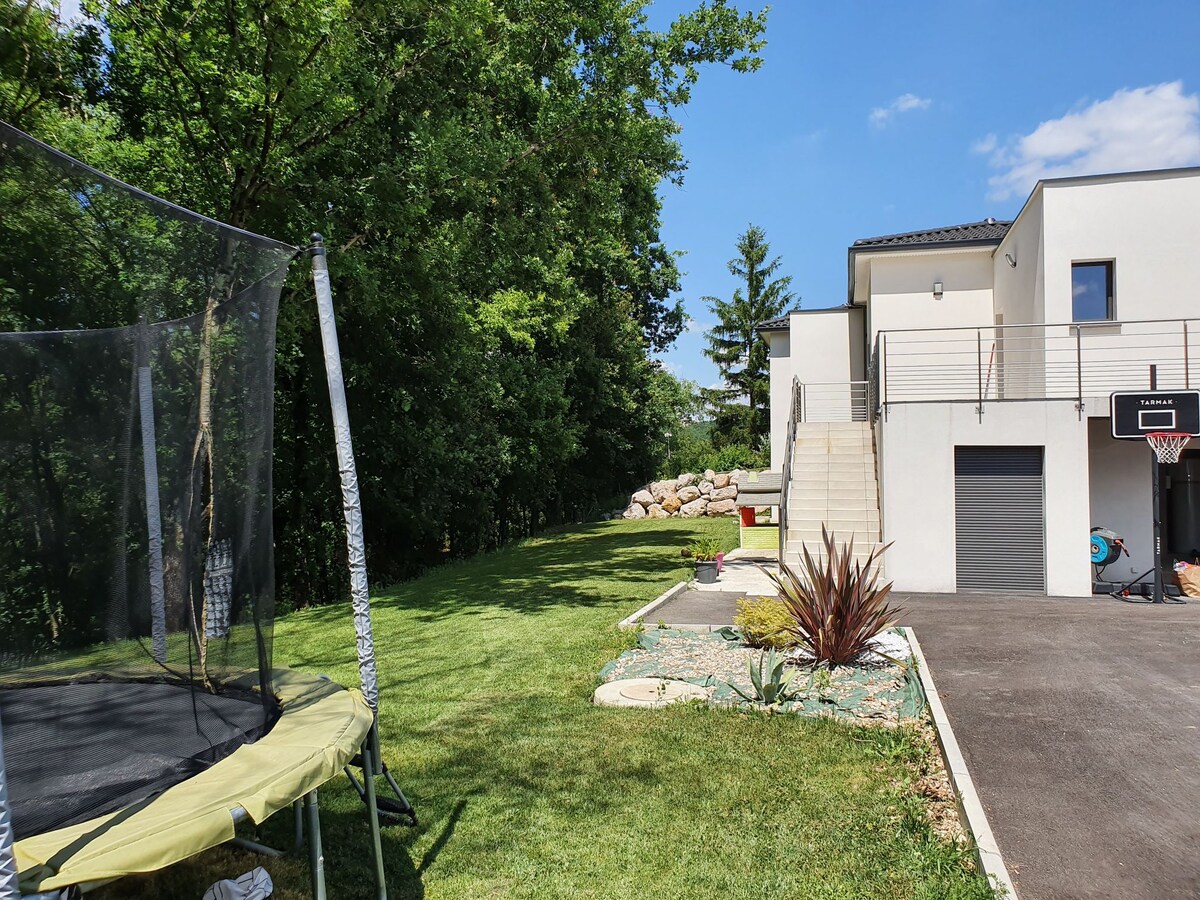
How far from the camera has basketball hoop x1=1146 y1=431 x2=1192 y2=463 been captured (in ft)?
37.9

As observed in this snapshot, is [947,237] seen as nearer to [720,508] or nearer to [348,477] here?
[720,508]

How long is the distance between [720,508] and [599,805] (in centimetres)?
2345

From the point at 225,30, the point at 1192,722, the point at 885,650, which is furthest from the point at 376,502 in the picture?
the point at 1192,722

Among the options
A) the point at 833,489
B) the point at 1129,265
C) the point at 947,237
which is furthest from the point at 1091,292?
the point at 947,237

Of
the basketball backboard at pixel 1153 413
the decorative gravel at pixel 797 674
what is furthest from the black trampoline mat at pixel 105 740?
the basketball backboard at pixel 1153 413

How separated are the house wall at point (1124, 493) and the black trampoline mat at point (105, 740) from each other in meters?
13.7

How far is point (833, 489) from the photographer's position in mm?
14719

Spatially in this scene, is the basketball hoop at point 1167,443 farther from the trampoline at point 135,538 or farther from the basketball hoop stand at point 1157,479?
the trampoline at point 135,538

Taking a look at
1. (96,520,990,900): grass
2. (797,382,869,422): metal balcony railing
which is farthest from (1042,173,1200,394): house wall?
(96,520,990,900): grass

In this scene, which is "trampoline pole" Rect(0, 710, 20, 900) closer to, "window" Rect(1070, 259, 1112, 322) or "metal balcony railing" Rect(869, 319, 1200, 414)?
"metal balcony railing" Rect(869, 319, 1200, 414)

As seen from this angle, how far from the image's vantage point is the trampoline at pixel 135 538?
2494 mm

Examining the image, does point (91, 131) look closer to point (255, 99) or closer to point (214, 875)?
point (255, 99)

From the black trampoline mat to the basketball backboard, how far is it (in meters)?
12.4

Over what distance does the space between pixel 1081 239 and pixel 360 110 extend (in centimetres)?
1129
